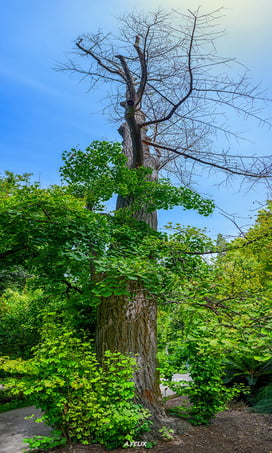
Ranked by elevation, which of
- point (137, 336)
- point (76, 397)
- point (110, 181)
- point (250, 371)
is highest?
point (110, 181)

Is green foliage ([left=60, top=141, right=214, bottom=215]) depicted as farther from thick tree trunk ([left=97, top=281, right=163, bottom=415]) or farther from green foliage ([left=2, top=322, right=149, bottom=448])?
green foliage ([left=2, top=322, right=149, bottom=448])

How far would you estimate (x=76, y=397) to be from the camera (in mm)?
4059

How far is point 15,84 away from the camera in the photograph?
5.93 metres

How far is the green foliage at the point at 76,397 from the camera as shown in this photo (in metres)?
3.82

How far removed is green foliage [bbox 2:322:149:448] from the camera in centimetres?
382

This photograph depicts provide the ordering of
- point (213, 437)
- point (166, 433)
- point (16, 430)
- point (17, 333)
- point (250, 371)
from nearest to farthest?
point (166, 433), point (213, 437), point (16, 430), point (250, 371), point (17, 333)

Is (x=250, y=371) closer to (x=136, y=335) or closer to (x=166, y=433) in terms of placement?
(x=166, y=433)

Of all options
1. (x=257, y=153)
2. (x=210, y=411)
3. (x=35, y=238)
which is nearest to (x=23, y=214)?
(x=35, y=238)

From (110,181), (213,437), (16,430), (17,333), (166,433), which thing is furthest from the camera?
(17,333)

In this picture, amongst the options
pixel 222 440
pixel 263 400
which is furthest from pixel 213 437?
pixel 263 400

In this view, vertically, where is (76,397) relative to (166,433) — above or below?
above

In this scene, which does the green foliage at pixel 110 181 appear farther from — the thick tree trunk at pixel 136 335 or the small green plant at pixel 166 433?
the small green plant at pixel 166 433

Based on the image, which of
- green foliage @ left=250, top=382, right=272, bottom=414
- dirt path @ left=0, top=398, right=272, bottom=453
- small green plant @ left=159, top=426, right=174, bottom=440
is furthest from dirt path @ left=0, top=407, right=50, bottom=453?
green foliage @ left=250, top=382, right=272, bottom=414

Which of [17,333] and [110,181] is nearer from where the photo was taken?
[110,181]
